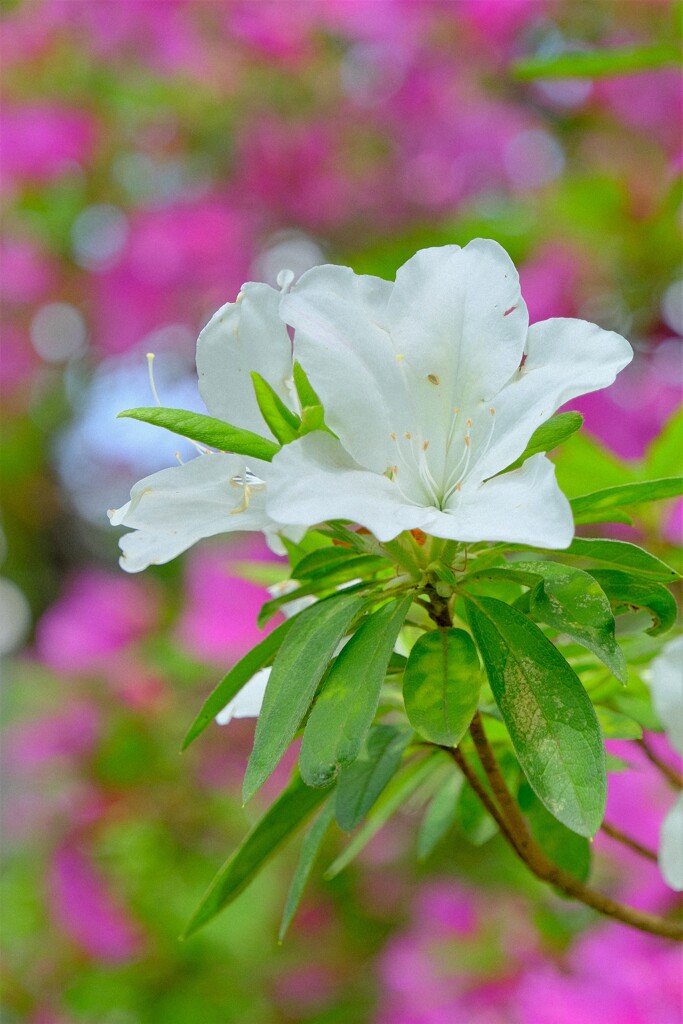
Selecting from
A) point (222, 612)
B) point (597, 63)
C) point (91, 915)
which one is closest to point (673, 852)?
point (597, 63)

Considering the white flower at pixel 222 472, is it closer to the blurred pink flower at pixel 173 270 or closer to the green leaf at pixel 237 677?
the green leaf at pixel 237 677

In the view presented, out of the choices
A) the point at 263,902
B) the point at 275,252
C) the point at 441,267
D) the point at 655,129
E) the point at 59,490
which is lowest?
the point at 263,902

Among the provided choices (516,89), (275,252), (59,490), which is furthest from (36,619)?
(516,89)

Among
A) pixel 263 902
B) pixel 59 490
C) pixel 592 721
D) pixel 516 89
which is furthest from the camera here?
pixel 59 490

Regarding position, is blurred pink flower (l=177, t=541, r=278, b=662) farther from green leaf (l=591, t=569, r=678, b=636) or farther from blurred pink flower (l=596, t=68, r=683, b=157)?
green leaf (l=591, t=569, r=678, b=636)

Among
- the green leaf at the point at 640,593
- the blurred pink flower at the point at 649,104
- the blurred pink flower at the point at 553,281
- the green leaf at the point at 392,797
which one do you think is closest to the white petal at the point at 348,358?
the green leaf at the point at 640,593

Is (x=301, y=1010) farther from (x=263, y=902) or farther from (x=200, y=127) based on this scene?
(x=200, y=127)
